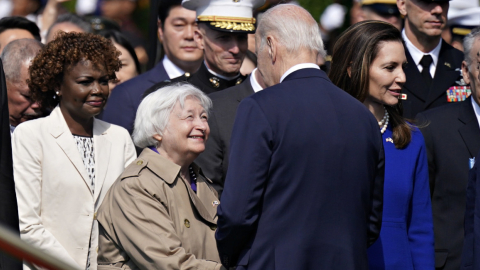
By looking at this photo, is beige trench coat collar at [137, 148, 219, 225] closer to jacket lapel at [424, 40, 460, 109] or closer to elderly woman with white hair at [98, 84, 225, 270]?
elderly woman with white hair at [98, 84, 225, 270]

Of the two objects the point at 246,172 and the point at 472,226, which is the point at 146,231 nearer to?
the point at 246,172

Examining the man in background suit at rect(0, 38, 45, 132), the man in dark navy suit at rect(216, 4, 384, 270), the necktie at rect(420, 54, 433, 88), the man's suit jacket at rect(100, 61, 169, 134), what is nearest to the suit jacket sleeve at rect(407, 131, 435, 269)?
the man in dark navy suit at rect(216, 4, 384, 270)

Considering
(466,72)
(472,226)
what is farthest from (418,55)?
(472,226)

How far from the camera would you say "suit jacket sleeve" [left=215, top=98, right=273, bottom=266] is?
9.62 ft

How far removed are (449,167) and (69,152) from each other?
7.66ft

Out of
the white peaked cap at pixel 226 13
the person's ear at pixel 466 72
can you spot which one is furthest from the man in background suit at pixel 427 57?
the white peaked cap at pixel 226 13

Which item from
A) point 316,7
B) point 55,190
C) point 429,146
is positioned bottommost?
point 429,146

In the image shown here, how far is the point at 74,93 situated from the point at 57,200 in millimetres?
714

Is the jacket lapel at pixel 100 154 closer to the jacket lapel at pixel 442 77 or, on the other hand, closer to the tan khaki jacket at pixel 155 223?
the tan khaki jacket at pixel 155 223

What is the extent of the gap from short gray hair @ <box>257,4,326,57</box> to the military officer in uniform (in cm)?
158

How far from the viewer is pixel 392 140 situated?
152 inches

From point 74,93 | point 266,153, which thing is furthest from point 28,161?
point 266,153

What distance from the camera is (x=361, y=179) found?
3.10 m

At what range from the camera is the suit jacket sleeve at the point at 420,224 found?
375 cm
